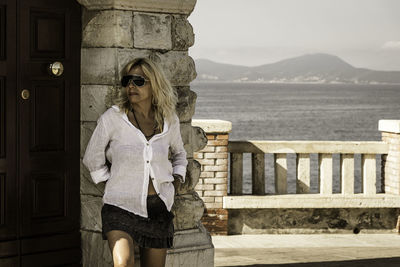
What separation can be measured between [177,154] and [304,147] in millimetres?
4936

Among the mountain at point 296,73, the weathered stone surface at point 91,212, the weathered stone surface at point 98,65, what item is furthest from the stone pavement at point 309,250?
the mountain at point 296,73

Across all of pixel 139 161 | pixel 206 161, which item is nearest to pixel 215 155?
pixel 206 161

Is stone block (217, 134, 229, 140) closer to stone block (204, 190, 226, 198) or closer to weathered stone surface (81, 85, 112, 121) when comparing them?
stone block (204, 190, 226, 198)

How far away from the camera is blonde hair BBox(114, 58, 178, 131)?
5.60 metres

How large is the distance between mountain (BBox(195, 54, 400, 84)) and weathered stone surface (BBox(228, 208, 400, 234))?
5794 inches

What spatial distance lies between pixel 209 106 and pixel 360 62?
3471 cm

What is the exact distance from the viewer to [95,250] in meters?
6.67

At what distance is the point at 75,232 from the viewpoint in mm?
6789

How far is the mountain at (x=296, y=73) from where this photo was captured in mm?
161625

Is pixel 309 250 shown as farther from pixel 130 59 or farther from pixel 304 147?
pixel 130 59

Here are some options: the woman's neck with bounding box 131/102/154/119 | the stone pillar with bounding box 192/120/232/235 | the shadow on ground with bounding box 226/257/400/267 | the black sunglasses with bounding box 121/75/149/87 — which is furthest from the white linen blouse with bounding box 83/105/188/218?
the stone pillar with bounding box 192/120/232/235

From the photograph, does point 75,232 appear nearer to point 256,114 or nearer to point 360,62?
point 256,114

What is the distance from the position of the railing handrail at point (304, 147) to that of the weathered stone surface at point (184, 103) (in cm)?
372

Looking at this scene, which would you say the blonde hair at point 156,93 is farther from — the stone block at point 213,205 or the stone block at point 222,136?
the stone block at point 213,205
